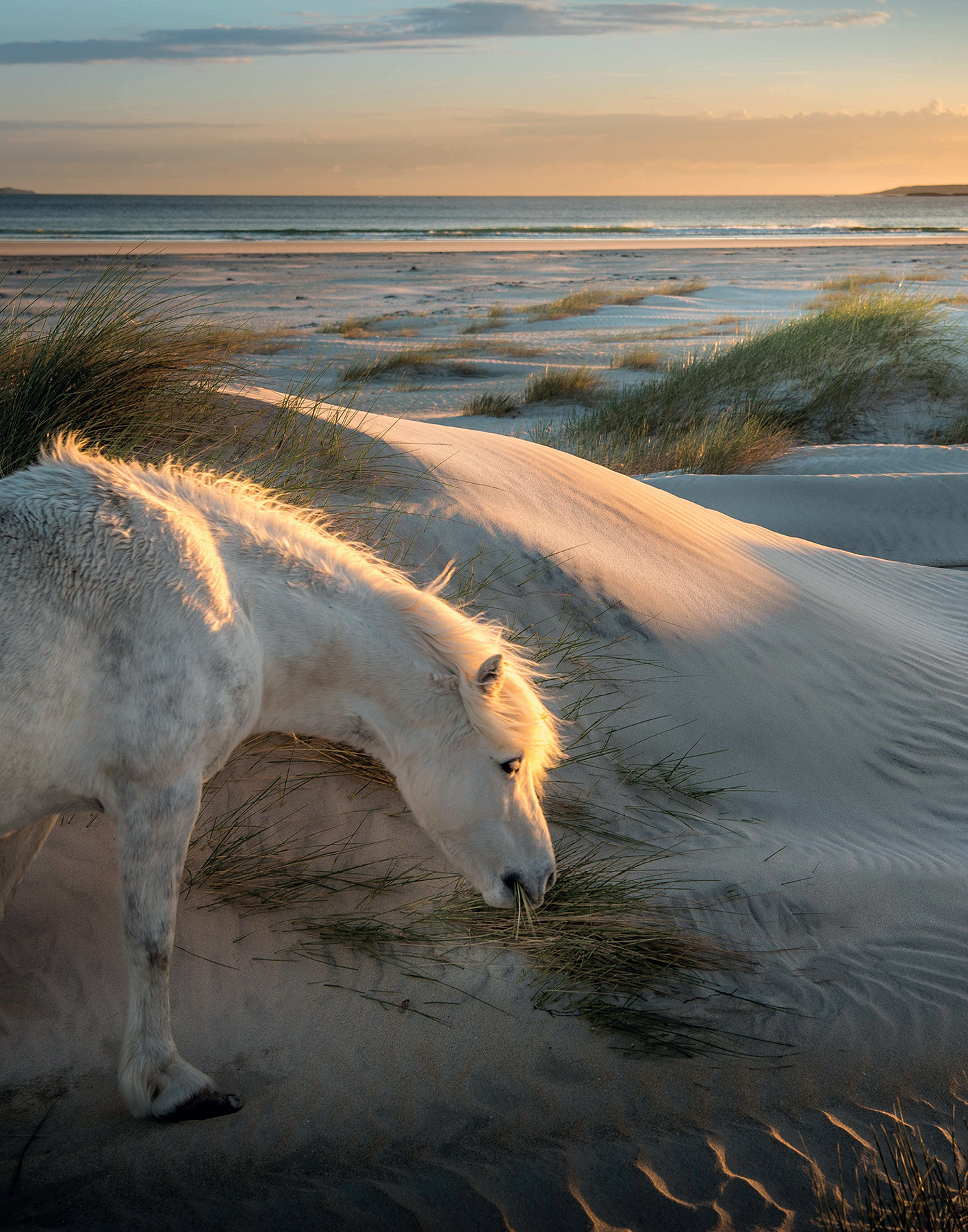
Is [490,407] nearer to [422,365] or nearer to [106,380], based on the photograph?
[422,365]

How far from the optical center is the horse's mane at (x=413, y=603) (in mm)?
2375

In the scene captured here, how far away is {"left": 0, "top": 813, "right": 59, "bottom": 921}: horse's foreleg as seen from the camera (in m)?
2.59

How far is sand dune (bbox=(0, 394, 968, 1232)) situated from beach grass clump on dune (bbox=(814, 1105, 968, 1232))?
3.4 inches

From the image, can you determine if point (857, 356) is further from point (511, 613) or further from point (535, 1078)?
point (535, 1078)

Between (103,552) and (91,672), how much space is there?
30 cm

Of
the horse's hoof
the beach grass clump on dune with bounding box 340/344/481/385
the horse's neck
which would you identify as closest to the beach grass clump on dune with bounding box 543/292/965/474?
the beach grass clump on dune with bounding box 340/344/481/385

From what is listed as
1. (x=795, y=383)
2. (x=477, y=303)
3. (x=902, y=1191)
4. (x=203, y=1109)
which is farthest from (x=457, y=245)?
(x=902, y=1191)

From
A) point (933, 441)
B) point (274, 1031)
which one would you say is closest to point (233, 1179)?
point (274, 1031)

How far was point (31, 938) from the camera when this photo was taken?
2.77 meters

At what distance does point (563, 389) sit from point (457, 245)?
4281 centimetres

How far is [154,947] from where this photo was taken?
217 centimetres

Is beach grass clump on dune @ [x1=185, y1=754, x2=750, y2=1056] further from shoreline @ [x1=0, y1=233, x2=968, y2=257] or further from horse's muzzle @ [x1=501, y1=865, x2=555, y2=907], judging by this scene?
shoreline @ [x1=0, y1=233, x2=968, y2=257]

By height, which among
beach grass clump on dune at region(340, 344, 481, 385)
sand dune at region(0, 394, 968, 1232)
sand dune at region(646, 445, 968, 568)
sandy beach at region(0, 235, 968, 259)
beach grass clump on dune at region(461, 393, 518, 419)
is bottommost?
sand dune at region(0, 394, 968, 1232)

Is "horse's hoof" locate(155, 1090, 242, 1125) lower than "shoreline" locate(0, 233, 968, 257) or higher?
lower
